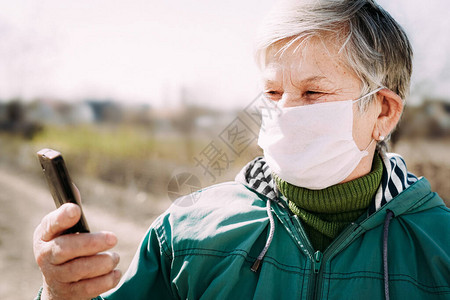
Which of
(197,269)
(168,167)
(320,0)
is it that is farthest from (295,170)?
(168,167)

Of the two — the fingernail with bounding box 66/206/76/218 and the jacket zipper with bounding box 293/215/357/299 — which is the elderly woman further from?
the fingernail with bounding box 66/206/76/218

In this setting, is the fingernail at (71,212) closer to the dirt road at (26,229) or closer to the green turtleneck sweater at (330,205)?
the green turtleneck sweater at (330,205)

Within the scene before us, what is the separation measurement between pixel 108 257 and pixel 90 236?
94 millimetres

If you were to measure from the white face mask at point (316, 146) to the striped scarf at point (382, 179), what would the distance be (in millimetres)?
125

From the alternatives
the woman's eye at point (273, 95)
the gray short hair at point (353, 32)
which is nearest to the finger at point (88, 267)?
the woman's eye at point (273, 95)

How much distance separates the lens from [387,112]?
2.08 m

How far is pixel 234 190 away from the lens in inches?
82.7

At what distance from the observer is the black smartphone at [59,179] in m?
1.30

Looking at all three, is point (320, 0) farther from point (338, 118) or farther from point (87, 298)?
point (87, 298)

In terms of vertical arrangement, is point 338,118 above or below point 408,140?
above

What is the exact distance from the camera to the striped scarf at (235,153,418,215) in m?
1.93

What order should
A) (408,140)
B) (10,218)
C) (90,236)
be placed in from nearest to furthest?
(90,236) → (408,140) → (10,218)

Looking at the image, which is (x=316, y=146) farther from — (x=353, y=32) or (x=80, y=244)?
(x=80, y=244)

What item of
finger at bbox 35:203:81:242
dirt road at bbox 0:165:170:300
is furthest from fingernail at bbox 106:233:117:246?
dirt road at bbox 0:165:170:300
